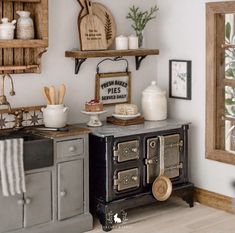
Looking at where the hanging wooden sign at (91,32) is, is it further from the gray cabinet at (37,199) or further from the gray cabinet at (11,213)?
the gray cabinet at (11,213)

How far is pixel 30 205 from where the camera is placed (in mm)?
3928

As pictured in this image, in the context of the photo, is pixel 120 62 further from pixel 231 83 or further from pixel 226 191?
pixel 226 191

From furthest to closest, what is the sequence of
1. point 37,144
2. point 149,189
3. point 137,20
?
1. point 137,20
2. point 149,189
3. point 37,144

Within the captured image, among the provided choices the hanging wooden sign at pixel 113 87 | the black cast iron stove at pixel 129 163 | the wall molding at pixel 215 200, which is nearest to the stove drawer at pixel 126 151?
the black cast iron stove at pixel 129 163

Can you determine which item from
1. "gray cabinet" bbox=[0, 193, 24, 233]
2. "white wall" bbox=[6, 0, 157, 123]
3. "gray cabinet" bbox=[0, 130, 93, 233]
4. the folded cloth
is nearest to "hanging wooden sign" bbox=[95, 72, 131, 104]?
"white wall" bbox=[6, 0, 157, 123]

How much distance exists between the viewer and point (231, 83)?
4.71 m

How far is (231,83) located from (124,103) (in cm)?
101

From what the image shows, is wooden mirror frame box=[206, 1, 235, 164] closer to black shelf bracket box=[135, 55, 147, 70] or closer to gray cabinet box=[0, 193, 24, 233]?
black shelf bracket box=[135, 55, 147, 70]

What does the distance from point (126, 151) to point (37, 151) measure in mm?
810

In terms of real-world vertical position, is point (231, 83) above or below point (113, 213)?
above

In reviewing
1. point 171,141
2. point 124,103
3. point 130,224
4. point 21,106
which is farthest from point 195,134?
point 21,106

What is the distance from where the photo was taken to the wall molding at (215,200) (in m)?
4.73

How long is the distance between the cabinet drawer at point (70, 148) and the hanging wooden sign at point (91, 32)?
2.91ft

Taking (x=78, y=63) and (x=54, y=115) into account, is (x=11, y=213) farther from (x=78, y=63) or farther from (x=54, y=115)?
(x=78, y=63)
